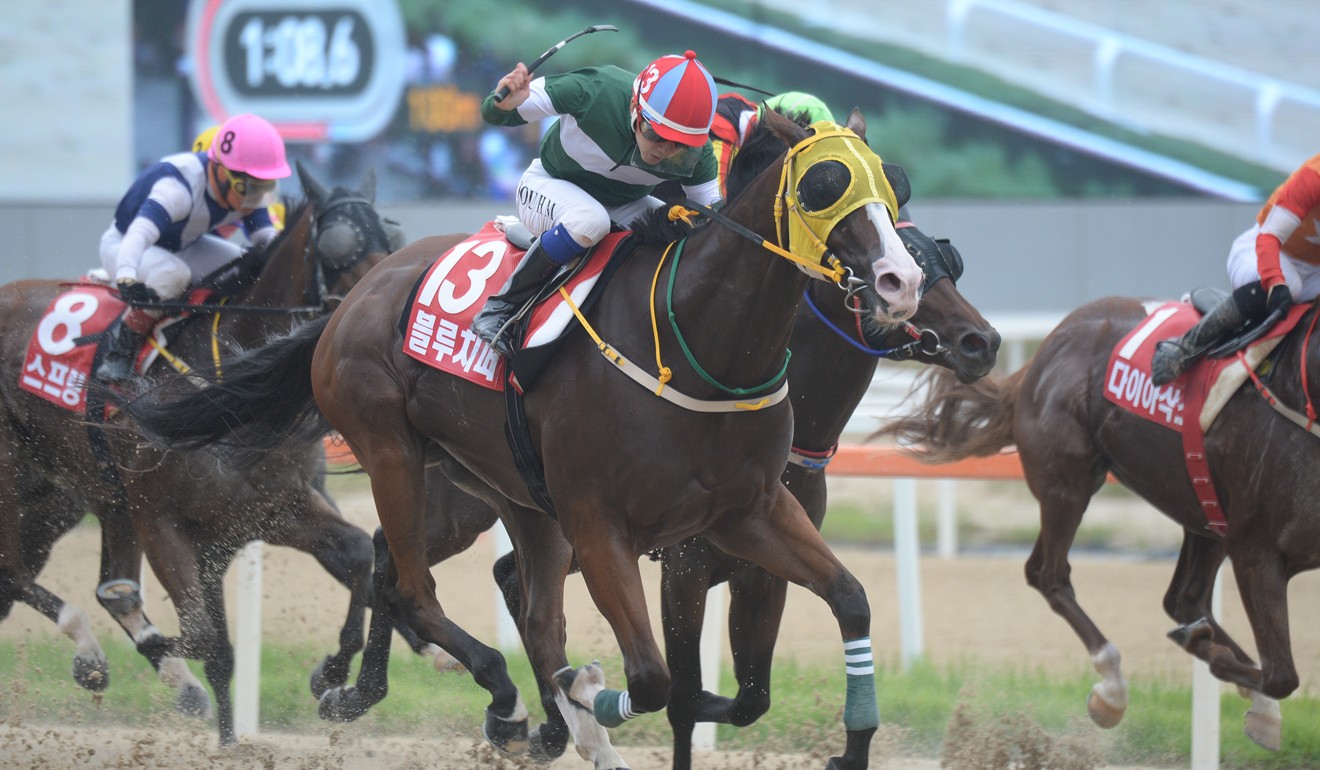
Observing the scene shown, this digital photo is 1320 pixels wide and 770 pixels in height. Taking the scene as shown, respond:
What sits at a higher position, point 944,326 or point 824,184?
point 824,184

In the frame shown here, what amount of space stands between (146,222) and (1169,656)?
4.81 metres

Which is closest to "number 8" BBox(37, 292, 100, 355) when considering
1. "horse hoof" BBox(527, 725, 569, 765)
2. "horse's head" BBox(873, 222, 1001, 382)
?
"horse hoof" BBox(527, 725, 569, 765)

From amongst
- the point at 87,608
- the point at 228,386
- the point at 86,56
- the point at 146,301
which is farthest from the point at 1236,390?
the point at 86,56

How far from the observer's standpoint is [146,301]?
5.57 meters

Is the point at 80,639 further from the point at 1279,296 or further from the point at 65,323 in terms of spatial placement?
the point at 1279,296

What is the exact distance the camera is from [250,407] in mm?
4863

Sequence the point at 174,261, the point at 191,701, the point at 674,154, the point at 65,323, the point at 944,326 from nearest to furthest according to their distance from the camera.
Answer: the point at 674,154
the point at 944,326
the point at 191,701
the point at 174,261
the point at 65,323

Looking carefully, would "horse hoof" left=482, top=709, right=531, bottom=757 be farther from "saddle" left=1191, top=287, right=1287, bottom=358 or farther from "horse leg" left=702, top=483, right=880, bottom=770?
"saddle" left=1191, top=287, right=1287, bottom=358

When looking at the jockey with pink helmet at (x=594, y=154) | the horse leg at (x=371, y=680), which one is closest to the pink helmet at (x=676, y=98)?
the jockey with pink helmet at (x=594, y=154)

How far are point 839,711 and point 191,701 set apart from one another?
2.38 metres

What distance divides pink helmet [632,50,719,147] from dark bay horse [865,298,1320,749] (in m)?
2.22

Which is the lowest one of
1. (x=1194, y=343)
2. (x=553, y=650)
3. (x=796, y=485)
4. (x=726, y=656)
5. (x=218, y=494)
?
(x=726, y=656)

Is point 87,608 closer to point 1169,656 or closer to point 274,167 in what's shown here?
point 274,167

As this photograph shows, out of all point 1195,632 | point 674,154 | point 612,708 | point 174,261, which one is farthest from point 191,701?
point 1195,632
